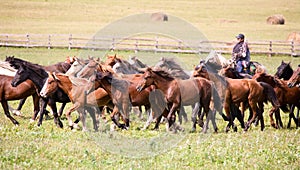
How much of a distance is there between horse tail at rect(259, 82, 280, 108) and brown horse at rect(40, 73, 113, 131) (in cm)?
402

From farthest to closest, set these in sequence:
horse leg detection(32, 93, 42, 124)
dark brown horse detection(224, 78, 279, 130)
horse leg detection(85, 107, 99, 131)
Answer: horse leg detection(32, 93, 42, 124), dark brown horse detection(224, 78, 279, 130), horse leg detection(85, 107, 99, 131)

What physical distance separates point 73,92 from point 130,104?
4.71 feet

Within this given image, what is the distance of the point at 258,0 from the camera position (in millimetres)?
79000

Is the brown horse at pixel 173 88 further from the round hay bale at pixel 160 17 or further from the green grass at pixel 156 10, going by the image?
the round hay bale at pixel 160 17

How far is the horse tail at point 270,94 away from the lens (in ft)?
46.4

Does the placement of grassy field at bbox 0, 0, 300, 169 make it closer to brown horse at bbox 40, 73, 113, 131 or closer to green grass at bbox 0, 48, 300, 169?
green grass at bbox 0, 48, 300, 169

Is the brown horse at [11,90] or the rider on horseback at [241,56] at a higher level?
the rider on horseback at [241,56]

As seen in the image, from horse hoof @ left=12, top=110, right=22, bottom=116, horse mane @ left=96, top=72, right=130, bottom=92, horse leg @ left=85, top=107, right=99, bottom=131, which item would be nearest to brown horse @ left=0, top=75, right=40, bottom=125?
horse hoof @ left=12, top=110, right=22, bottom=116

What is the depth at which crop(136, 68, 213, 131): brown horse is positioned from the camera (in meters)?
12.7

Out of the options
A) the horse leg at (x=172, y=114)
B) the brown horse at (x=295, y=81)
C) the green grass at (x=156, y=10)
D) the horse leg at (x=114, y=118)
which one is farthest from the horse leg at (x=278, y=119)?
the green grass at (x=156, y=10)

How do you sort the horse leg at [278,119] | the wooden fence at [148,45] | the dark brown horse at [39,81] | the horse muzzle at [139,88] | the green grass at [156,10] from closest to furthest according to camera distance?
the horse muzzle at [139,88], the dark brown horse at [39,81], the horse leg at [278,119], the wooden fence at [148,45], the green grass at [156,10]

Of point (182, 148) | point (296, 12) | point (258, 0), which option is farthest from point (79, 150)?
point (258, 0)

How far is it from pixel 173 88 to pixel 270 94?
9.38ft

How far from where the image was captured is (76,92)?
1306cm
